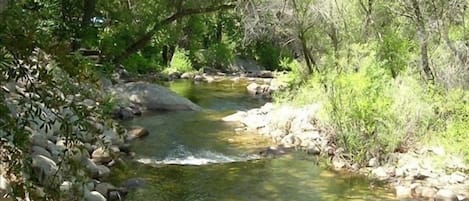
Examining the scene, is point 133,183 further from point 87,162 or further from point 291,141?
point 291,141

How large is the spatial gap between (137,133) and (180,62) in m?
16.6

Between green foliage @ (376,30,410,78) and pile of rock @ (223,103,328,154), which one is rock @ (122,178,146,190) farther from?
green foliage @ (376,30,410,78)

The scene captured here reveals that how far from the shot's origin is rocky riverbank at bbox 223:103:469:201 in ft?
31.4

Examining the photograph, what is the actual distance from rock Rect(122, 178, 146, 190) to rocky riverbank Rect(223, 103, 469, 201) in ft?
11.9

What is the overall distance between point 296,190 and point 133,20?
685 cm

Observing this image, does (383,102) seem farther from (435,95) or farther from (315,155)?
(315,155)

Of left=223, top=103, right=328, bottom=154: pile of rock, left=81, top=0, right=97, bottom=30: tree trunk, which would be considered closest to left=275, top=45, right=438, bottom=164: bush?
left=223, top=103, right=328, bottom=154: pile of rock

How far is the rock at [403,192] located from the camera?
945 cm

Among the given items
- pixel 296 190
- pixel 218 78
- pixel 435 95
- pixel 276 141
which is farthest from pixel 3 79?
pixel 218 78

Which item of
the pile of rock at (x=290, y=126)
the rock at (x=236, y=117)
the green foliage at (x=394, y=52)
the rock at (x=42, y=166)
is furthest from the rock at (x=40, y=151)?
the rock at (x=236, y=117)

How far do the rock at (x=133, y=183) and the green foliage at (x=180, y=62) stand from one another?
19.2m

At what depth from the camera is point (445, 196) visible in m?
9.14

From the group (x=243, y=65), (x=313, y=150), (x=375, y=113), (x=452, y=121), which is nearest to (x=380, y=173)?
(x=375, y=113)

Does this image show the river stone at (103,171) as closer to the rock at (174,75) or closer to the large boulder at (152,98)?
the large boulder at (152,98)
